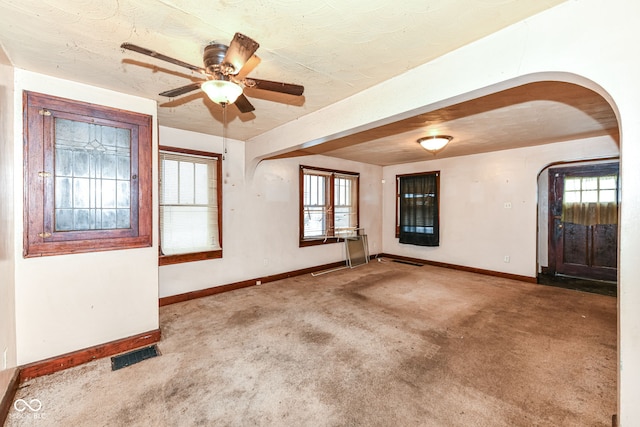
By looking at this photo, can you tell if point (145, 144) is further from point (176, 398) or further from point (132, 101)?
point (176, 398)

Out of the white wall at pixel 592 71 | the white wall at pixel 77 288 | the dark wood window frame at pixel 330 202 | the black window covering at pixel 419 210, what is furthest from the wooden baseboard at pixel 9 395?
the black window covering at pixel 419 210

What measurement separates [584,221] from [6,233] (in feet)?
25.3

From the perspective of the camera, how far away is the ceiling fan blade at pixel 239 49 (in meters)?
1.38

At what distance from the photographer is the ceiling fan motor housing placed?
1746 millimetres

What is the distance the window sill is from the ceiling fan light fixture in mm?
2768

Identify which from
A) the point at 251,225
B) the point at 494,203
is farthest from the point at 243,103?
the point at 494,203

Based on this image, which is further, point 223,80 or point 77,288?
point 77,288

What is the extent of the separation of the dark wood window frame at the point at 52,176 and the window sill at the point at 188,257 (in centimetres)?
106

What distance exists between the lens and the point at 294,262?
5234 mm

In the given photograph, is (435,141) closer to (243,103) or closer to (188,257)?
(243,103)

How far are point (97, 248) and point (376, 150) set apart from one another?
14.5 ft

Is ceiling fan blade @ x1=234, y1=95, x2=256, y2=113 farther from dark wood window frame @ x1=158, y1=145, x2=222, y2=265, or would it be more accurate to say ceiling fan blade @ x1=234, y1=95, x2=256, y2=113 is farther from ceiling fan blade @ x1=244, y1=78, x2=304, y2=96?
dark wood window frame @ x1=158, y1=145, x2=222, y2=265

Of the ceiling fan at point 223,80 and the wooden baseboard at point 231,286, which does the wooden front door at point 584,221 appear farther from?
the ceiling fan at point 223,80

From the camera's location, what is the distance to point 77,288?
239 centimetres
